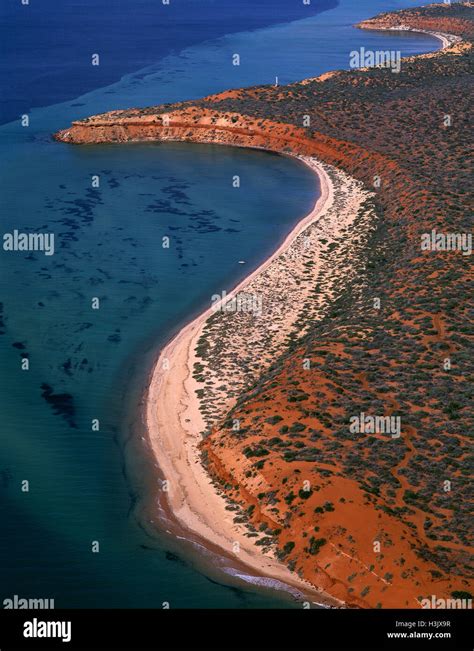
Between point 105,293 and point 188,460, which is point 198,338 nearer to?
point 105,293

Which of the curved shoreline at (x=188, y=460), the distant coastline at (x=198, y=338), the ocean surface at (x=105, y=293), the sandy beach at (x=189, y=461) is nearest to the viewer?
the curved shoreline at (x=188, y=460)

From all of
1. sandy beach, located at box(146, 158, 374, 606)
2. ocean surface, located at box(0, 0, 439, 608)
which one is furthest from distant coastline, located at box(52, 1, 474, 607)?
ocean surface, located at box(0, 0, 439, 608)

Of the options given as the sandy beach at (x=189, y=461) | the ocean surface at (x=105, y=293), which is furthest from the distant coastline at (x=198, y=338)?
the ocean surface at (x=105, y=293)

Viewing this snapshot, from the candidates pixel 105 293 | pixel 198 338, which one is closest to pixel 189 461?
pixel 198 338

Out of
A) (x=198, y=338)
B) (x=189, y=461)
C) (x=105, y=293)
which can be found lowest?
(x=189, y=461)

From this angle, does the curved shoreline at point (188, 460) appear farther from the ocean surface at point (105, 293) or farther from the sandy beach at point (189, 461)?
the ocean surface at point (105, 293)

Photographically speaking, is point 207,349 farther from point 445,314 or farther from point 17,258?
point 17,258

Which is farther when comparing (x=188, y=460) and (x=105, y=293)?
(x=105, y=293)

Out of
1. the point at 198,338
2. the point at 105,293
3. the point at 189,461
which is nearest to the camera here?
the point at 189,461
